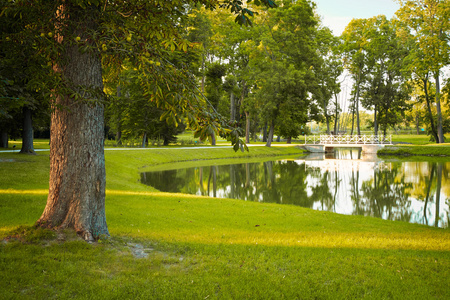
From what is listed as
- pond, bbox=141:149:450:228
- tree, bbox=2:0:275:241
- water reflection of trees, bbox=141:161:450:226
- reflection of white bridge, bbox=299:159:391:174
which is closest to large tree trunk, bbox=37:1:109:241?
tree, bbox=2:0:275:241

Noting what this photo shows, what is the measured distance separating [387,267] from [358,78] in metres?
48.4

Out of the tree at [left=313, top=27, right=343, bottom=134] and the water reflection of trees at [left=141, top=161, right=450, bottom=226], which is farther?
the tree at [left=313, top=27, right=343, bottom=134]

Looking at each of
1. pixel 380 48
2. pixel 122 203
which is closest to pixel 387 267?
pixel 122 203

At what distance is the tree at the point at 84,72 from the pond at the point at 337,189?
8530mm

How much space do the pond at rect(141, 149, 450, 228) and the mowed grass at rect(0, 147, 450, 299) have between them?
3.32 m

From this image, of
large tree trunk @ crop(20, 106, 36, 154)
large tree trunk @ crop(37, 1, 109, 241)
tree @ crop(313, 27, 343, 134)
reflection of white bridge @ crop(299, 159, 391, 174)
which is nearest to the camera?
large tree trunk @ crop(37, 1, 109, 241)

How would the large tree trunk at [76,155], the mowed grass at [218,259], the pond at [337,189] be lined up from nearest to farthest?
the mowed grass at [218,259] → the large tree trunk at [76,155] → the pond at [337,189]

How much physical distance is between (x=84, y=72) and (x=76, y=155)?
1.30 m

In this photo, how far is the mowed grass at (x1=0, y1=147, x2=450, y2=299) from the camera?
162 inches

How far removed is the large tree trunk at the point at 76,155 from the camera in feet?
17.3

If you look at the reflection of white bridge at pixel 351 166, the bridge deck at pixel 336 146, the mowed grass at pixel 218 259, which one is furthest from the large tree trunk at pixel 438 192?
the bridge deck at pixel 336 146

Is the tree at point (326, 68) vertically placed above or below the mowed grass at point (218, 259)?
above

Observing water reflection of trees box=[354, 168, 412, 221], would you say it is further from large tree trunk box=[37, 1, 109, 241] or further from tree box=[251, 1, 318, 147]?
tree box=[251, 1, 318, 147]

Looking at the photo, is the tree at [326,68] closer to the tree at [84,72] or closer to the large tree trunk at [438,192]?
the large tree trunk at [438,192]
